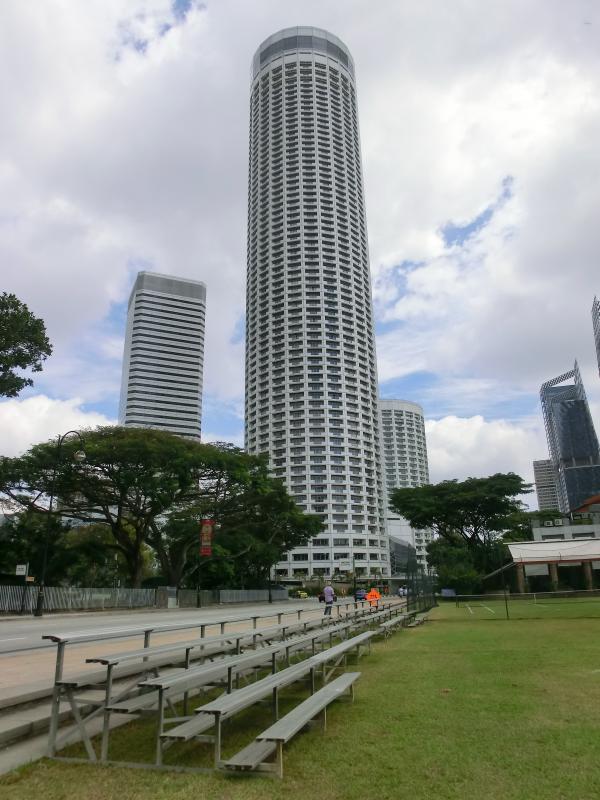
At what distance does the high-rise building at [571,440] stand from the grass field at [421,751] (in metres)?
147

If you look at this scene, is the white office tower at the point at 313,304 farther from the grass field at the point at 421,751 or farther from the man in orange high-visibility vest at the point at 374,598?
the grass field at the point at 421,751

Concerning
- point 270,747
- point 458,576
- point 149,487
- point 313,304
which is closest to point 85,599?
point 149,487

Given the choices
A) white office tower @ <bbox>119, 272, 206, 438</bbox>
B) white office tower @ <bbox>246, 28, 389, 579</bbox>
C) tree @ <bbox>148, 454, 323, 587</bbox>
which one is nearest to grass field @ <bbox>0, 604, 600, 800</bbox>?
tree @ <bbox>148, 454, 323, 587</bbox>

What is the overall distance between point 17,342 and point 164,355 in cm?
12188

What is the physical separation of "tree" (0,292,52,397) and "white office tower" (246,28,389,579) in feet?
281

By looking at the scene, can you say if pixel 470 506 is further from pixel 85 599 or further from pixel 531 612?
pixel 85 599

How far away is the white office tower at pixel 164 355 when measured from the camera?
140m

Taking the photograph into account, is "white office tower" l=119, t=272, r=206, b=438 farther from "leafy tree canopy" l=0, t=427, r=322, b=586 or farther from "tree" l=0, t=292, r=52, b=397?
"tree" l=0, t=292, r=52, b=397

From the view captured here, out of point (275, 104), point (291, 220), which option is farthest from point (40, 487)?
point (275, 104)

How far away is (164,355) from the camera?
143625 millimetres

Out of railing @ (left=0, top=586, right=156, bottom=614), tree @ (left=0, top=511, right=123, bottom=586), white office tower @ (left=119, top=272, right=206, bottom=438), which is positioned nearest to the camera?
railing @ (left=0, top=586, right=156, bottom=614)

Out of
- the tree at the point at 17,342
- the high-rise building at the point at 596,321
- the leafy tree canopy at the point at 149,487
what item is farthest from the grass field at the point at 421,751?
the high-rise building at the point at 596,321

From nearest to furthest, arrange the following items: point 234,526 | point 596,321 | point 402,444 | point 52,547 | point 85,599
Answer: point 85,599, point 52,547, point 234,526, point 596,321, point 402,444

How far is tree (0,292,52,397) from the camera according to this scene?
23.7 meters
